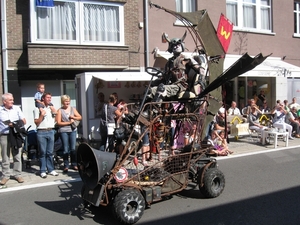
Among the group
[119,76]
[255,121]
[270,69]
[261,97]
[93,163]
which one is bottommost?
[255,121]

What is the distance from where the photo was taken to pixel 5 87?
1087 cm

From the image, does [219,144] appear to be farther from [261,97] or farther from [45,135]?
[261,97]

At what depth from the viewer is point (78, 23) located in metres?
11.5

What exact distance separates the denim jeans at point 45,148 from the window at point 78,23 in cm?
501

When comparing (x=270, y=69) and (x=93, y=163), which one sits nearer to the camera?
(x=93, y=163)

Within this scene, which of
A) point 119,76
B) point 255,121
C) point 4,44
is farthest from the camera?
point 255,121

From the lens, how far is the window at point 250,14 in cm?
1528

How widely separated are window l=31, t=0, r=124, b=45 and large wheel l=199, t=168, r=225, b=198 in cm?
782

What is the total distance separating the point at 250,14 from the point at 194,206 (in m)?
13.1

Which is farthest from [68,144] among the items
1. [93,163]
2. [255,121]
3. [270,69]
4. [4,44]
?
[270,69]

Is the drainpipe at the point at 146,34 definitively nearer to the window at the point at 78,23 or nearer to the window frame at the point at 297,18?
the window at the point at 78,23

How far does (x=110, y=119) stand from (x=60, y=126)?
1452 mm

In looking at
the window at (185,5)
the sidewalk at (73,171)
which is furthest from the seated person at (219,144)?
the window at (185,5)

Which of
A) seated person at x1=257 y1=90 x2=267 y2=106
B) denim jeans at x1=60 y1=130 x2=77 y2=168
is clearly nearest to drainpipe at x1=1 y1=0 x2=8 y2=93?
denim jeans at x1=60 y1=130 x2=77 y2=168
